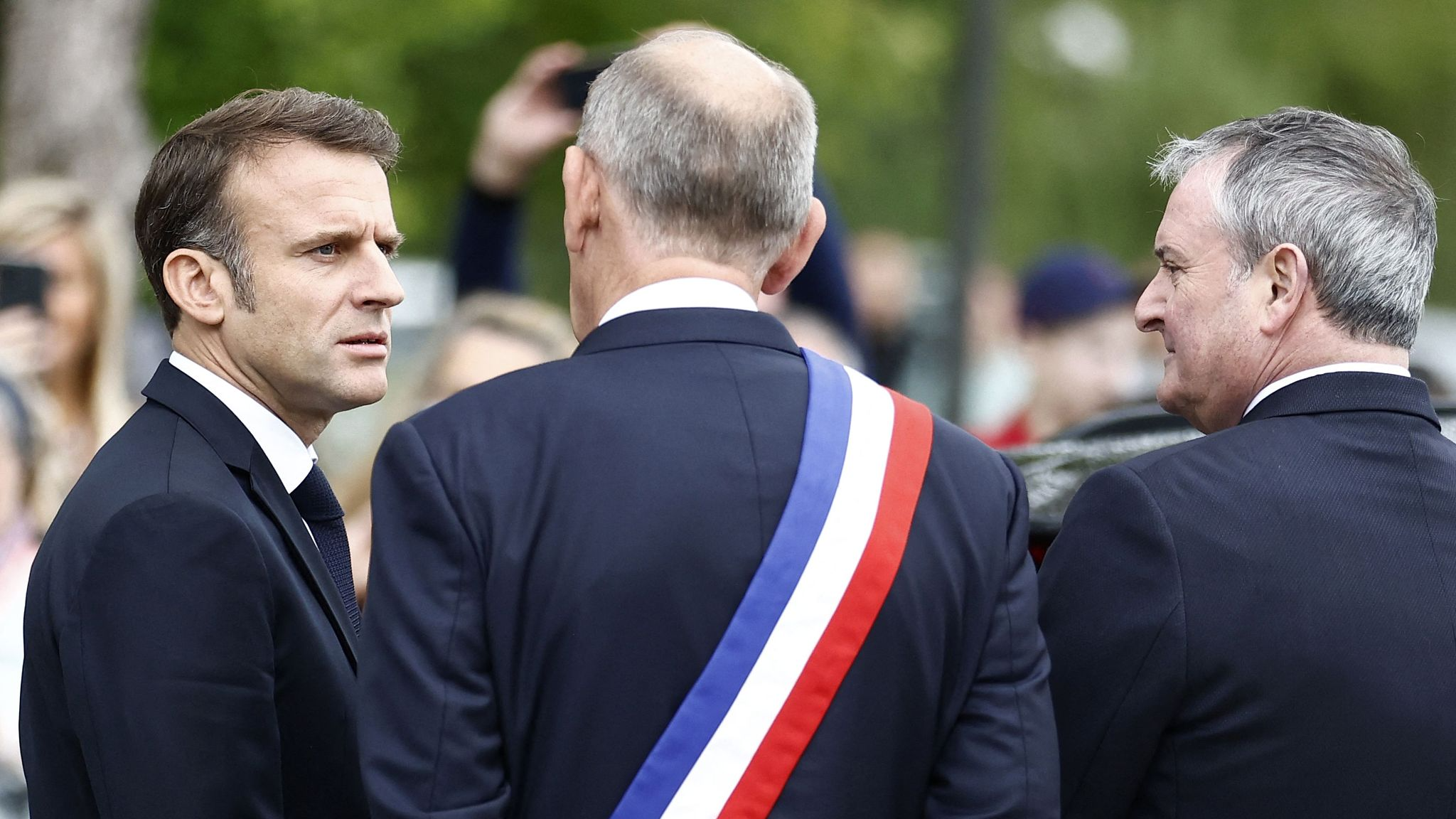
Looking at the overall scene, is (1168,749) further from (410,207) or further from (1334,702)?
(410,207)

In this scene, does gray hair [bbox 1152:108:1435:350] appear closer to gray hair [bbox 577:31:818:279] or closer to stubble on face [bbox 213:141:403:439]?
gray hair [bbox 577:31:818:279]

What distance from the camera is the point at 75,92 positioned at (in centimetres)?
852

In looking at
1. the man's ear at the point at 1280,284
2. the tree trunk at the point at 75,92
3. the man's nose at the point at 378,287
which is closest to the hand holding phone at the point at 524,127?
the man's nose at the point at 378,287

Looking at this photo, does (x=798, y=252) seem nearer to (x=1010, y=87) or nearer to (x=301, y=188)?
(x=301, y=188)

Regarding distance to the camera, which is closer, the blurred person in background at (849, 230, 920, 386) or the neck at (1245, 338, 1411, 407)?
the neck at (1245, 338, 1411, 407)

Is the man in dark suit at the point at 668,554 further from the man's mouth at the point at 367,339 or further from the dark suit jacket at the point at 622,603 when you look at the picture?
the man's mouth at the point at 367,339

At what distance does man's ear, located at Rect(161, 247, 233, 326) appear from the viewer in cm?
237

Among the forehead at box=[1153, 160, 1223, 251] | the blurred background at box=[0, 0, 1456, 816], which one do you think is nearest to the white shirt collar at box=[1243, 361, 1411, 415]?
the forehead at box=[1153, 160, 1223, 251]

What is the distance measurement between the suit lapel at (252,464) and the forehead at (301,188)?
0.82ft

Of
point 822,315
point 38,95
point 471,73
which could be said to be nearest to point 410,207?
point 471,73

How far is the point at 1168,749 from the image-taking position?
84.5 inches

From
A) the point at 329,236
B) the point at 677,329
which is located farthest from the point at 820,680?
the point at 329,236

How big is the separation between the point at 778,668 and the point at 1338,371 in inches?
34.0

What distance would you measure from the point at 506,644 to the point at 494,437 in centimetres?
24
